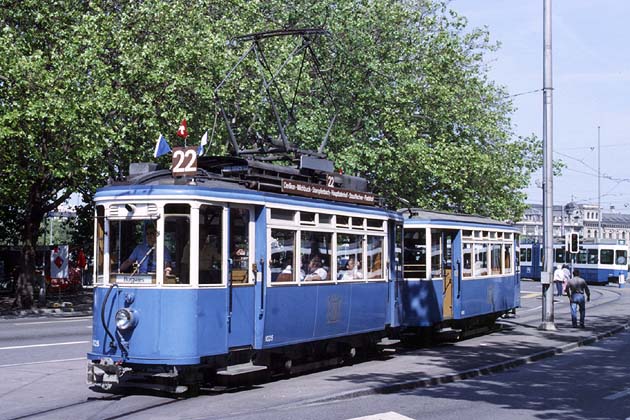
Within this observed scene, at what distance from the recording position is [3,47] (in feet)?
88.0

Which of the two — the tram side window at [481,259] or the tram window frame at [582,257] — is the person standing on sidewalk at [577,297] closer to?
the tram side window at [481,259]

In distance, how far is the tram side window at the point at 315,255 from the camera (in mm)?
14766

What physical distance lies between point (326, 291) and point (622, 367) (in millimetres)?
6404

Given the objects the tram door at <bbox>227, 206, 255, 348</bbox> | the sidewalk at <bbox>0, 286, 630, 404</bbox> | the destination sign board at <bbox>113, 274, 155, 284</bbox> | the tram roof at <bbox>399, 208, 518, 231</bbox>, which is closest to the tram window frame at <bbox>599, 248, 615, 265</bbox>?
the sidewalk at <bbox>0, 286, 630, 404</bbox>

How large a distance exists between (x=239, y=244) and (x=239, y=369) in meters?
1.81

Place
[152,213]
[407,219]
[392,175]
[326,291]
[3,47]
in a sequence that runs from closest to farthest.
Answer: [152,213] → [326,291] → [407,219] → [3,47] → [392,175]

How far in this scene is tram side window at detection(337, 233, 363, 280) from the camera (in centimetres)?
1598

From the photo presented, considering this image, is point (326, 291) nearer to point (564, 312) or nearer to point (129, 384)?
point (129, 384)

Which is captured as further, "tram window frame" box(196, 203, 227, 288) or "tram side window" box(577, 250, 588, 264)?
"tram side window" box(577, 250, 588, 264)

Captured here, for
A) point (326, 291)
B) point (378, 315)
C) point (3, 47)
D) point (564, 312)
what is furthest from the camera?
point (564, 312)

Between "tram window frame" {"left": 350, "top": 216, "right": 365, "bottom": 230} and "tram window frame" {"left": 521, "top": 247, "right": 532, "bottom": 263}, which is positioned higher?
"tram window frame" {"left": 350, "top": 216, "right": 365, "bottom": 230}

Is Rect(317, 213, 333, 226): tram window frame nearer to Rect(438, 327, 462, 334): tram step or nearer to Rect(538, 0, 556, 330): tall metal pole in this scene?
Rect(438, 327, 462, 334): tram step

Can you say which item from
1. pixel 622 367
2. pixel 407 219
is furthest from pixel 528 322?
pixel 622 367

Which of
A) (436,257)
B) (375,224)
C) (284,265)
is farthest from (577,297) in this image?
(284,265)
